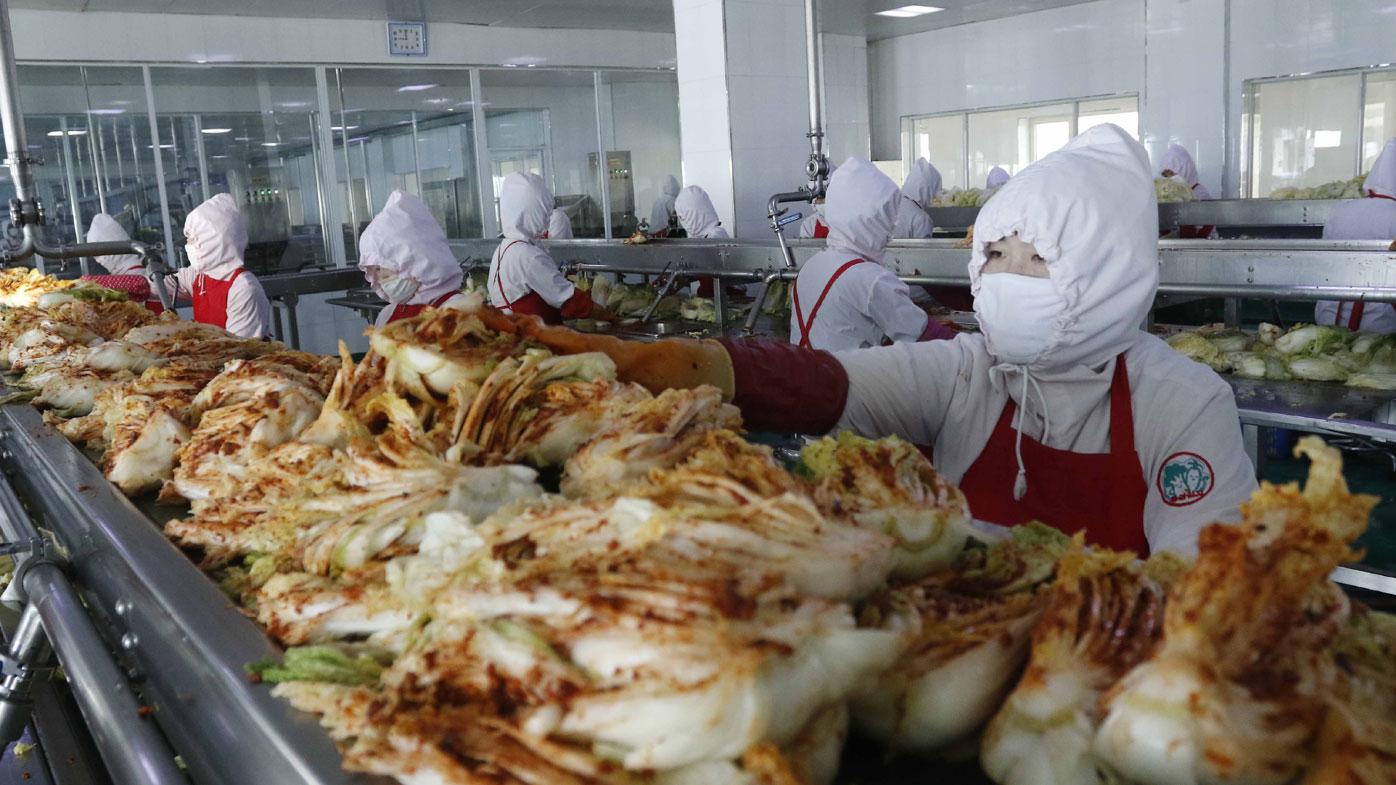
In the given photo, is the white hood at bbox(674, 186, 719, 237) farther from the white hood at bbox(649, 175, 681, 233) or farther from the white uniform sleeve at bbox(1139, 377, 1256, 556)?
the white uniform sleeve at bbox(1139, 377, 1256, 556)

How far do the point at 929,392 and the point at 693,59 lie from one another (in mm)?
6667

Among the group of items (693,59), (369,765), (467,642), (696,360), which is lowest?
(369,765)

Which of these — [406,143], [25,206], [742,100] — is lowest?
[25,206]

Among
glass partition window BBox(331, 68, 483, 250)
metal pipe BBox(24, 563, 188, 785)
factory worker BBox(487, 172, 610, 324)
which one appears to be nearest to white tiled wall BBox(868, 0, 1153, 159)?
glass partition window BBox(331, 68, 483, 250)

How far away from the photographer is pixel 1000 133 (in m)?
14.5

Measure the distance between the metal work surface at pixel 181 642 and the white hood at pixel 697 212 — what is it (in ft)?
22.2

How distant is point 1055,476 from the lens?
217 cm

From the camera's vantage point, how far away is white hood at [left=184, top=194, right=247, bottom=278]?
5879 mm

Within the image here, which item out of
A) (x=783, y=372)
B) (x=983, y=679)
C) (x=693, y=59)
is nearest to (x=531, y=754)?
(x=983, y=679)

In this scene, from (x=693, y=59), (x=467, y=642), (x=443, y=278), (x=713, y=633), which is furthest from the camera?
(x=693, y=59)

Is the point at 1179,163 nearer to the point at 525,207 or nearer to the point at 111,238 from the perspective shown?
the point at 525,207

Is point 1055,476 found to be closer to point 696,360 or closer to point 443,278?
point 696,360

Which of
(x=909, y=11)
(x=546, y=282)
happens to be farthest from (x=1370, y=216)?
(x=909, y=11)

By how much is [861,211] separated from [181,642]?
11.9 feet
